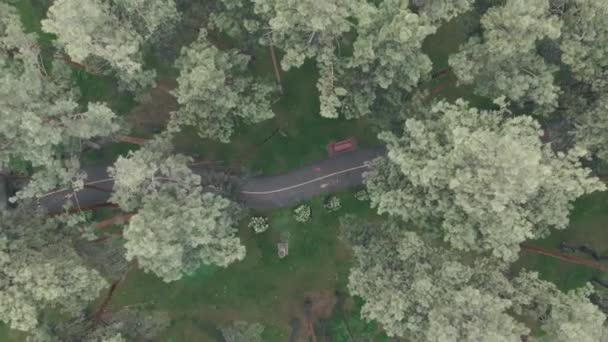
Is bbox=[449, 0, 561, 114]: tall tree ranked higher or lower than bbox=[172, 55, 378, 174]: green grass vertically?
higher

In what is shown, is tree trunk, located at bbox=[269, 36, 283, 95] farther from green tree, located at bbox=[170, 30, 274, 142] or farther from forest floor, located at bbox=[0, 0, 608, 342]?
green tree, located at bbox=[170, 30, 274, 142]

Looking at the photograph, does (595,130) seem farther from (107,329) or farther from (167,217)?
(107,329)

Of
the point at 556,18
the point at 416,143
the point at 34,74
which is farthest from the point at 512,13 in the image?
the point at 34,74

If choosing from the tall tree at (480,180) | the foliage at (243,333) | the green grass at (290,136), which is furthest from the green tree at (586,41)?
the foliage at (243,333)

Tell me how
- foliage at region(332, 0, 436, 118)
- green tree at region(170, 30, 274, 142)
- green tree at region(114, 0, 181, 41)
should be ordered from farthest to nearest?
green tree at region(170, 30, 274, 142), green tree at region(114, 0, 181, 41), foliage at region(332, 0, 436, 118)

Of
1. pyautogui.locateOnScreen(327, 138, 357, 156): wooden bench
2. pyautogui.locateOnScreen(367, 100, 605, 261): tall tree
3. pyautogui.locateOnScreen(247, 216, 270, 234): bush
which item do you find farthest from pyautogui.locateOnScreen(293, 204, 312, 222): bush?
pyautogui.locateOnScreen(367, 100, 605, 261): tall tree

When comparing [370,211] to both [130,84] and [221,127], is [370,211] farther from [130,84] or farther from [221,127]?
[130,84]
